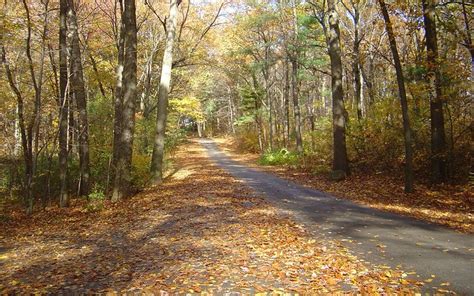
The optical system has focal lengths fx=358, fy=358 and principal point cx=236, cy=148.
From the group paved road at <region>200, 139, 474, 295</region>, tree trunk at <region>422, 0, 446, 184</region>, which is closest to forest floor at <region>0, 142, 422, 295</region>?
paved road at <region>200, 139, 474, 295</region>

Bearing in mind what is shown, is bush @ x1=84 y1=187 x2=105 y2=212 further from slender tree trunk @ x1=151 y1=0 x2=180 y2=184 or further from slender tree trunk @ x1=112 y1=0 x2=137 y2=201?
slender tree trunk @ x1=151 y1=0 x2=180 y2=184

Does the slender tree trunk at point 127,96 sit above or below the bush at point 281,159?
above

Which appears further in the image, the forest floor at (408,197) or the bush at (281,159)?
the bush at (281,159)

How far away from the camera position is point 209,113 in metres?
55.2

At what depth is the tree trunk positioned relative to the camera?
1199 cm

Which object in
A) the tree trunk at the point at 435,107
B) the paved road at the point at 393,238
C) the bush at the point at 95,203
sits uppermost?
the tree trunk at the point at 435,107

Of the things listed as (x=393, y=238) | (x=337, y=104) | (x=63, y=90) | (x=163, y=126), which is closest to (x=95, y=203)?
(x=63, y=90)

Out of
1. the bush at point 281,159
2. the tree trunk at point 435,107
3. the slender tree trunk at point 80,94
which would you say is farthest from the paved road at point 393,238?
the bush at point 281,159

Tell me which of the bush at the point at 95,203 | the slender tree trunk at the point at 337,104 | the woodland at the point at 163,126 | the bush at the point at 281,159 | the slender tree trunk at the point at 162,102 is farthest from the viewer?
the bush at the point at 281,159

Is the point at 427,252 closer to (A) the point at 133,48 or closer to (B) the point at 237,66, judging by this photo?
(A) the point at 133,48

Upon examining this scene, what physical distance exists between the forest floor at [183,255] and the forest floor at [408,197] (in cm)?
317

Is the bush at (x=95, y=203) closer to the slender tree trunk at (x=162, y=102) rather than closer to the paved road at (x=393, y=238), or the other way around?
the slender tree trunk at (x=162, y=102)

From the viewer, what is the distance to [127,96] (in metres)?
12.5

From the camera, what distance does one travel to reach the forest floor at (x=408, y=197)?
8867 mm
